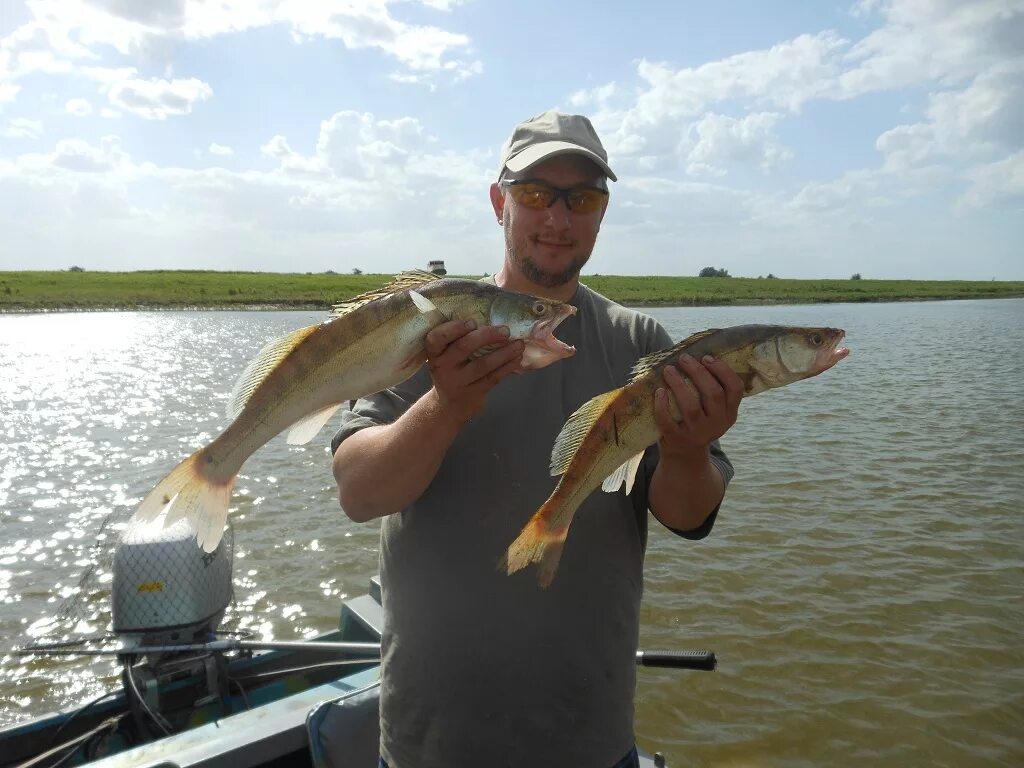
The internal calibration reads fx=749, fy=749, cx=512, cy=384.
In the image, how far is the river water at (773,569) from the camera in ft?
20.9

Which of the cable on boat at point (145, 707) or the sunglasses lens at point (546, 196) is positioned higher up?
the sunglasses lens at point (546, 196)

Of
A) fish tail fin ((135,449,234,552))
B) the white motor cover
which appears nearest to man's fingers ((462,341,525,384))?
fish tail fin ((135,449,234,552))

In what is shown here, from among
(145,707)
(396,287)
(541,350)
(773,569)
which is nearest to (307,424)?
(396,287)

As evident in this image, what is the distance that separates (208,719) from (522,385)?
3.69 meters

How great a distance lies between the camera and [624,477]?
2689 mm

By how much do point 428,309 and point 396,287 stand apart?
29 cm

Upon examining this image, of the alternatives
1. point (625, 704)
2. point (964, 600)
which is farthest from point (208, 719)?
point (964, 600)

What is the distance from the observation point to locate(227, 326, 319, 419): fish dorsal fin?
277 centimetres

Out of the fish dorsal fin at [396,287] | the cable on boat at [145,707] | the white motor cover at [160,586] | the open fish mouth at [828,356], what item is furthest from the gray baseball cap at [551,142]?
the cable on boat at [145,707]

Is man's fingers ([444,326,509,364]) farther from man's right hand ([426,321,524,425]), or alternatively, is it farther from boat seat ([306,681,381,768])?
boat seat ([306,681,381,768])

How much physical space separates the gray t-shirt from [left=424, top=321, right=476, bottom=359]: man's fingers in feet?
0.95

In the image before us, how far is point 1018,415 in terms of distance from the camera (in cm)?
1620

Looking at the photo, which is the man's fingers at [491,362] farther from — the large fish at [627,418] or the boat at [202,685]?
the boat at [202,685]

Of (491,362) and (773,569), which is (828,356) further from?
(773,569)
